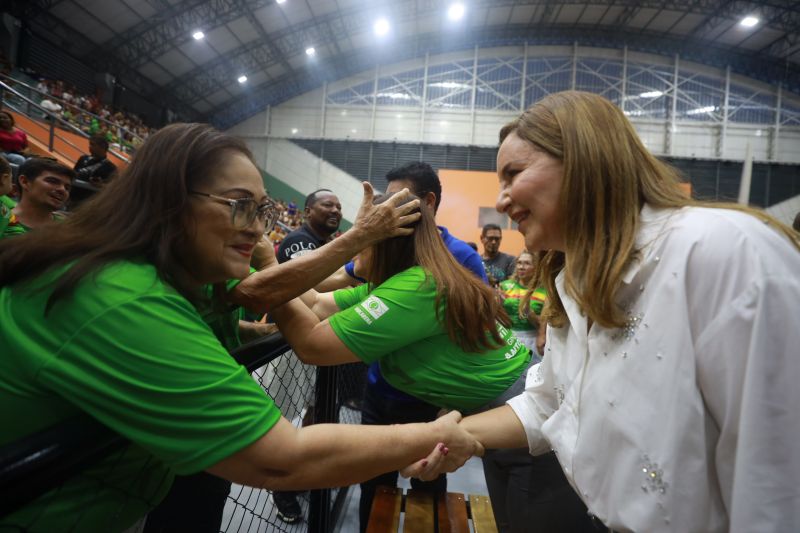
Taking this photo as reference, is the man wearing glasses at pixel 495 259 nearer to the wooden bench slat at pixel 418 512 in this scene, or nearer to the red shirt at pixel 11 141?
the wooden bench slat at pixel 418 512

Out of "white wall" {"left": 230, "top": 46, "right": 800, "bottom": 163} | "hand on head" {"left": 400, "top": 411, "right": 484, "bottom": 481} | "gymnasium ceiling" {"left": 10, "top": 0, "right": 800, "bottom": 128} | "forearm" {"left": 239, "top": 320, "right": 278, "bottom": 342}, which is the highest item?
"gymnasium ceiling" {"left": 10, "top": 0, "right": 800, "bottom": 128}

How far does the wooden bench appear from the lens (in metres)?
1.56

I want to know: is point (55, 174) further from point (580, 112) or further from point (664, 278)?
point (664, 278)

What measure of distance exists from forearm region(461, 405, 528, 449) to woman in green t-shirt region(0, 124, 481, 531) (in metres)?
0.40

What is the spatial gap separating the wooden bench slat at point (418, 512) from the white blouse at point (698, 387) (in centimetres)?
84

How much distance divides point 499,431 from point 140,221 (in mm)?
1242

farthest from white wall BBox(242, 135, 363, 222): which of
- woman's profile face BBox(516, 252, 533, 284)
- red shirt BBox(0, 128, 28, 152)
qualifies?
woman's profile face BBox(516, 252, 533, 284)

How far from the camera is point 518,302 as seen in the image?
3.86m

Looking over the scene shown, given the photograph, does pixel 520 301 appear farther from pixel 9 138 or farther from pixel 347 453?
pixel 9 138

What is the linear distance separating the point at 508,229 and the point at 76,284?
1482cm

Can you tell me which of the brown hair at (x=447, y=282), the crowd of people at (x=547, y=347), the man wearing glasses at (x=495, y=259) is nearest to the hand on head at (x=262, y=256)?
the crowd of people at (x=547, y=347)

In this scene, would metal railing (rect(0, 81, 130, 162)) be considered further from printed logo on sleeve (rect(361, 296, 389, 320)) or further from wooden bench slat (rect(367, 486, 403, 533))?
wooden bench slat (rect(367, 486, 403, 533))

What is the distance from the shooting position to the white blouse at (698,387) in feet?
2.19

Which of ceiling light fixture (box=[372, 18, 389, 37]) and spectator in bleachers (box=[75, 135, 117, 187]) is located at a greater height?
ceiling light fixture (box=[372, 18, 389, 37])
